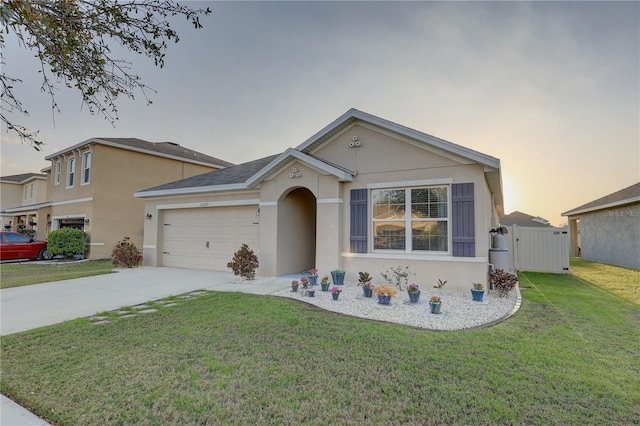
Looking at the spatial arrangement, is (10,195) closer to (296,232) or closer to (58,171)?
(58,171)

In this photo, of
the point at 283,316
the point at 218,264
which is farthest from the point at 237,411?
the point at 218,264

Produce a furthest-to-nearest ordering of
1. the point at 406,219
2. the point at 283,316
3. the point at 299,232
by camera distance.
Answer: the point at 299,232, the point at 406,219, the point at 283,316

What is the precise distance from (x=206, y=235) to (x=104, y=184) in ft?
29.7

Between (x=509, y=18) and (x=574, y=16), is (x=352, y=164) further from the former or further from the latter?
(x=574, y=16)

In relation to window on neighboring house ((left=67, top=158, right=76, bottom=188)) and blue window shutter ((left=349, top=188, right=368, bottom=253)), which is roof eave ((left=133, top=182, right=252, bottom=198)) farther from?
window on neighboring house ((left=67, top=158, right=76, bottom=188))

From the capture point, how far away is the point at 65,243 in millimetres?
15344

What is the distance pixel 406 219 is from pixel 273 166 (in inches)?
177

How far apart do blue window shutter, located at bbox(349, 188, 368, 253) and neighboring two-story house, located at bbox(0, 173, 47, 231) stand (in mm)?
24876

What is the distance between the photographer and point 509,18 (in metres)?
8.64

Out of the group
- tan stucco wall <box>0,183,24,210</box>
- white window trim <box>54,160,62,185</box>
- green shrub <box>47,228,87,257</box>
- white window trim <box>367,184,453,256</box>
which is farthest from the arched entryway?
tan stucco wall <box>0,183,24,210</box>

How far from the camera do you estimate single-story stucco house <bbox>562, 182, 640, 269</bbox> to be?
46.1ft

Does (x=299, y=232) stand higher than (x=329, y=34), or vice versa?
(x=329, y=34)

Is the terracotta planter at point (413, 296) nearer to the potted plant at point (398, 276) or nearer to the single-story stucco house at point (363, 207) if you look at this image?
the potted plant at point (398, 276)

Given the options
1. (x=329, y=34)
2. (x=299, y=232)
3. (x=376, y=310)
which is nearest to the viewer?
(x=376, y=310)
